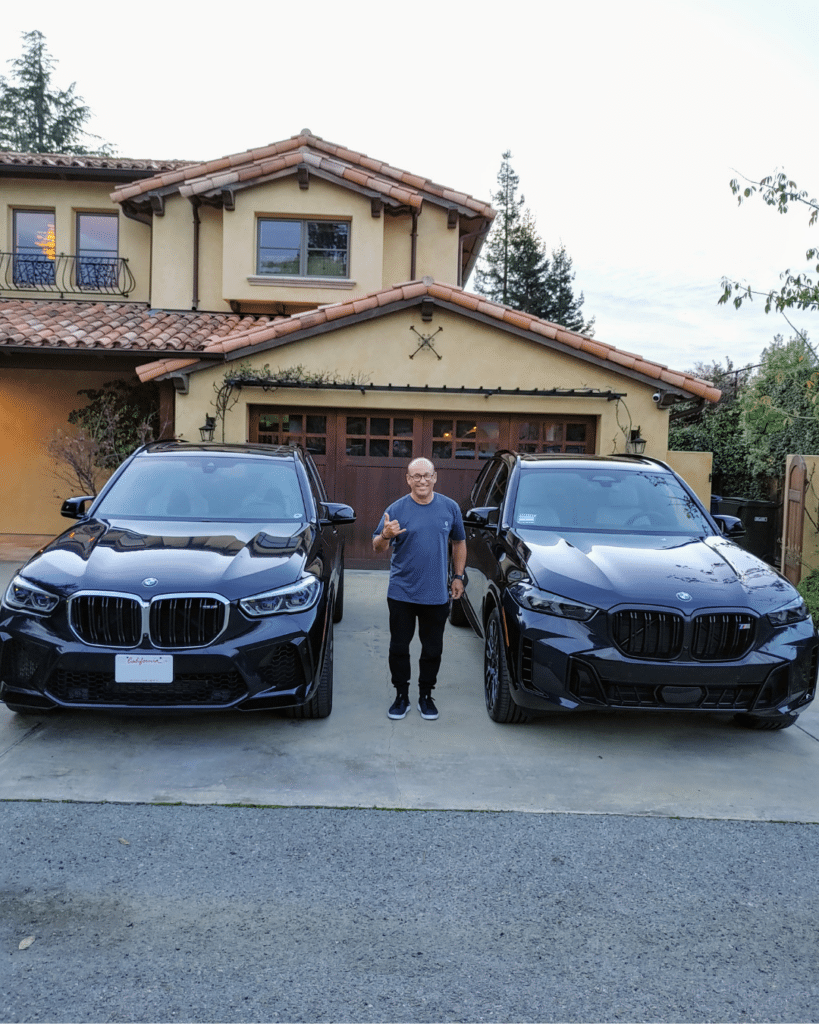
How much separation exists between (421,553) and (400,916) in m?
2.53

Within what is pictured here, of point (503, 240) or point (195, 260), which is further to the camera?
point (503, 240)

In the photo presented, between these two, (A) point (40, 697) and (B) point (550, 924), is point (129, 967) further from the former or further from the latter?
(A) point (40, 697)

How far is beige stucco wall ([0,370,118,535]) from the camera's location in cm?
1478

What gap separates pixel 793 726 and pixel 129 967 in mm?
4384

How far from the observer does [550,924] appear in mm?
3025

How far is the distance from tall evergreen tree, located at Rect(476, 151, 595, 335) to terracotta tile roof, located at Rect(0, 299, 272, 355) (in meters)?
32.2

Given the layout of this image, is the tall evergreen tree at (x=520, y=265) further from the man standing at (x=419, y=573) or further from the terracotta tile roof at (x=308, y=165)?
the man standing at (x=419, y=573)

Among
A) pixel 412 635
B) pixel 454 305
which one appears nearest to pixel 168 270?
pixel 454 305

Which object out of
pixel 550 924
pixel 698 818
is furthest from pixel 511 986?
pixel 698 818

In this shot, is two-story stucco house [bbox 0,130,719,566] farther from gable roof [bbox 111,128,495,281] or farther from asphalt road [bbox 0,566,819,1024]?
asphalt road [bbox 0,566,819,1024]

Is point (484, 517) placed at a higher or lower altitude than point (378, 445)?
lower

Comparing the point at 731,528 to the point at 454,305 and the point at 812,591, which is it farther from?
the point at 454,305

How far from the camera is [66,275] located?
50.6 ft

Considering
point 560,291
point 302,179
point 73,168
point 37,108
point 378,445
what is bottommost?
point 378,445
